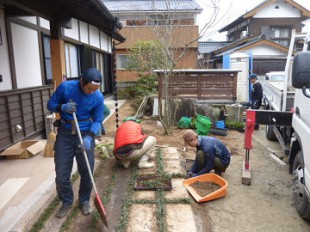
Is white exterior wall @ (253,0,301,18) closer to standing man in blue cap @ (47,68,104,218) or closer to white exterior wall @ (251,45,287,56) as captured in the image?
white exterior wall @ (251,45,287,56)

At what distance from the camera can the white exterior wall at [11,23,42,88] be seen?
539 cm

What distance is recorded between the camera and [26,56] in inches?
226

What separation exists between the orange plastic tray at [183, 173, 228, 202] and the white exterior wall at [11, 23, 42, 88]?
154 inches

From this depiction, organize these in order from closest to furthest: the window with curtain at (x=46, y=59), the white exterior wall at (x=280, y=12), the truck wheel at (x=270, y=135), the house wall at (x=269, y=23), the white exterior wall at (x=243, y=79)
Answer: the window with curtain at (x=46, y=59)
the truck wheel at (x=270, y=135)
the white exterior wall at (x=243, y=79)
the white exterior wall at (x=280, y=12)
the house wall at (x=269, y=23)

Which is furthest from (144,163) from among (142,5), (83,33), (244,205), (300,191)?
(142,5)

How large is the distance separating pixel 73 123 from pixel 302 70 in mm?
2282

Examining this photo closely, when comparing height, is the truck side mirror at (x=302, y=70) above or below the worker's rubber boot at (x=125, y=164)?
above

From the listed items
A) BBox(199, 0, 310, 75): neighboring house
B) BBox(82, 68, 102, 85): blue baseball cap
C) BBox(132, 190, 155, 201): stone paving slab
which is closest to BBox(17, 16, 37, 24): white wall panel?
BBox(82, 68, 102, 85): blue baseball cap

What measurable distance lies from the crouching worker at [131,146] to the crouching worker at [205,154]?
0.82m

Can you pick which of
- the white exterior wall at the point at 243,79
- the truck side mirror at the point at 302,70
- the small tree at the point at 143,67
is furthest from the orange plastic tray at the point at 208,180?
the small tree at the point at 143,67

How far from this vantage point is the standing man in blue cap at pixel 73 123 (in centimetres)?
296

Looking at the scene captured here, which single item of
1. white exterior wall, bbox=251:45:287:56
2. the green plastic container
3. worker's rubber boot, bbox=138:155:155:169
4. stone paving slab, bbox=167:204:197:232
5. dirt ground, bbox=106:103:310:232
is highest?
white exterior wall, bbox=251:45:287:56

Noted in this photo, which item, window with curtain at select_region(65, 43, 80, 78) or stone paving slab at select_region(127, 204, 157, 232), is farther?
window with curtain at select_region(65, 43, 80, 78)

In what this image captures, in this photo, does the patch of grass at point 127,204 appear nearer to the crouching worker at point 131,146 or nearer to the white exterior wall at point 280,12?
the crouching worker at point 131,146
